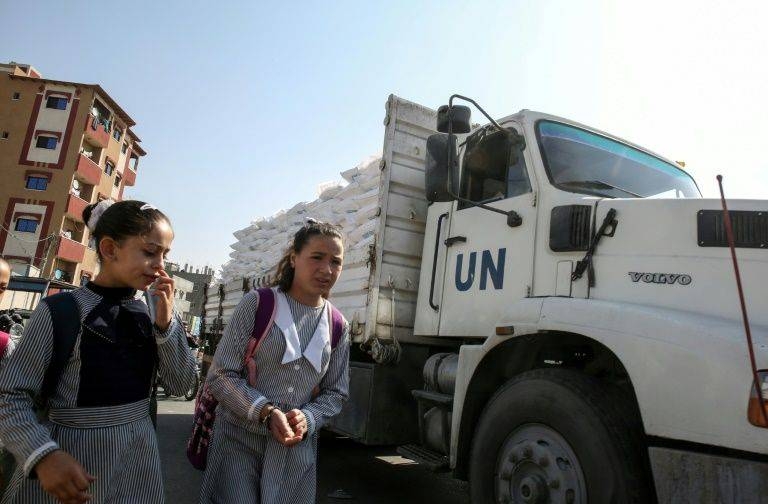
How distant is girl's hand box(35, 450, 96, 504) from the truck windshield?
2793 mm

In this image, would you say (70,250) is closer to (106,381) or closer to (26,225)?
(26,225)

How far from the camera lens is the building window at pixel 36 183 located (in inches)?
1264

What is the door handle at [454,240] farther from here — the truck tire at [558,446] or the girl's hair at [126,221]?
the girl's hair at [126,221]

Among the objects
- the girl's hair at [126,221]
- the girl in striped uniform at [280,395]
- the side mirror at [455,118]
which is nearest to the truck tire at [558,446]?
the girl in striped uniform at [280,395]

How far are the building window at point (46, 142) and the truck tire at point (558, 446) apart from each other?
121ft

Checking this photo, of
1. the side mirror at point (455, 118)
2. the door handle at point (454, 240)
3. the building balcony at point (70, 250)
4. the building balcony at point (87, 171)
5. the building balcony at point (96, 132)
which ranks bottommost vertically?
the door handle at point (454, 240)

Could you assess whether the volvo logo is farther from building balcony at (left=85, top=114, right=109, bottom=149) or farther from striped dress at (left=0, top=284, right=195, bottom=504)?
building balcony at (left=85, top=114, right=109, bottom=149)

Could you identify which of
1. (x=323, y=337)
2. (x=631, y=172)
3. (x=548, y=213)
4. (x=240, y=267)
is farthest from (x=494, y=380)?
(x=240, y=267)

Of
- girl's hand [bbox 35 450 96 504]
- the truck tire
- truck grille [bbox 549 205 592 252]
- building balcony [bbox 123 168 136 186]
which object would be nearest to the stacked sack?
truck grille [bbox 549 205 592 252]

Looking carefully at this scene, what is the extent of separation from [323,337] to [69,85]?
124ft

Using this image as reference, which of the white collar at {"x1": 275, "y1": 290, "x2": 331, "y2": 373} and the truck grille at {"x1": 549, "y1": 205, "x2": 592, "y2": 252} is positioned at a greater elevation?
the truck grille at {"x1": 549, "y1": 205, "x2": 592, "y2": 252}

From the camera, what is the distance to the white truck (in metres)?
2.13

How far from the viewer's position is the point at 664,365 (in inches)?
87.3

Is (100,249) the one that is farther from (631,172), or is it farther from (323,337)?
(631,172)
